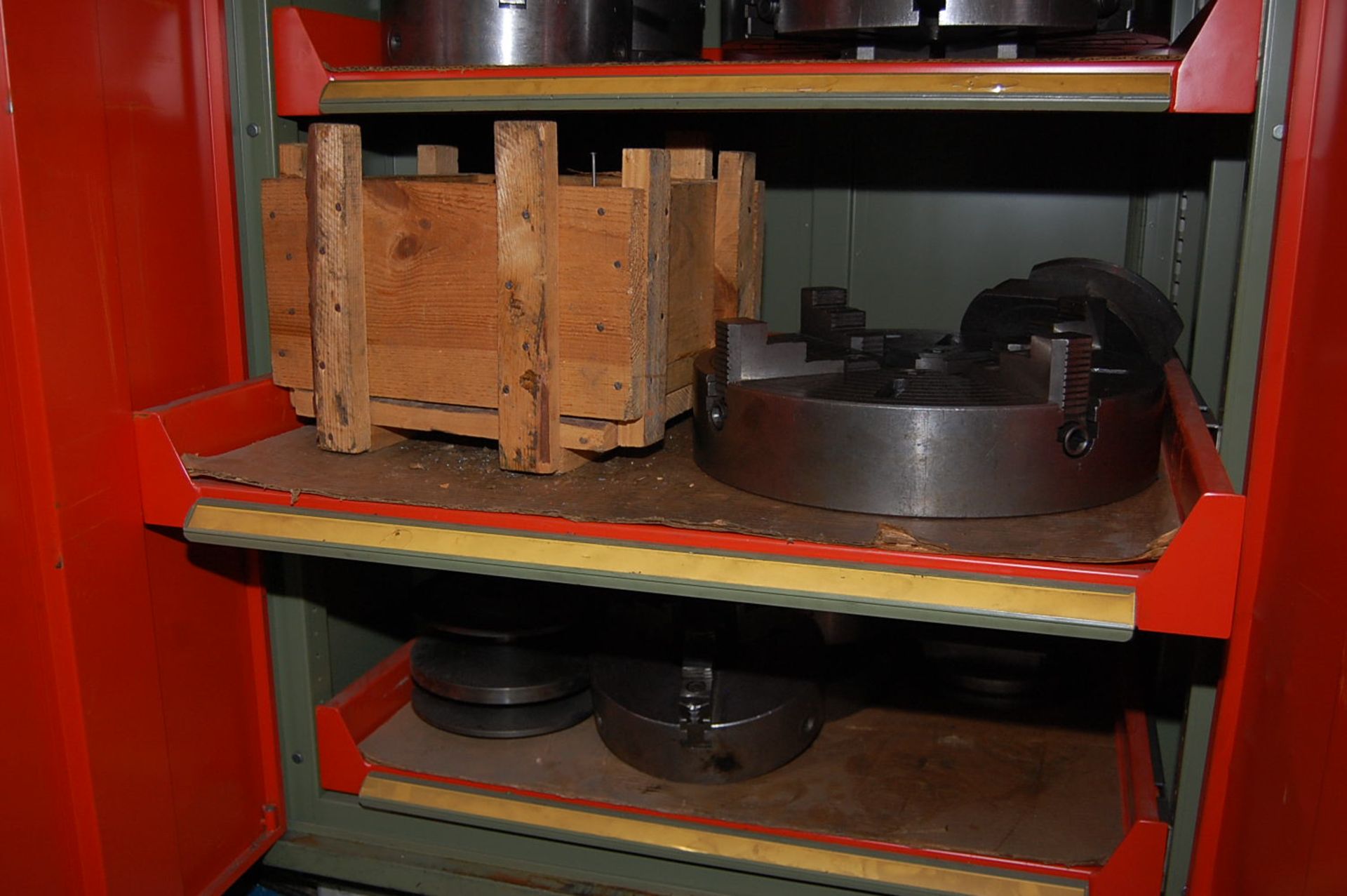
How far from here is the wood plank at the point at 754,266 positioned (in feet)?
5.51

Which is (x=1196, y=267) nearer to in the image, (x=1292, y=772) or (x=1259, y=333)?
(x=1259, y=333)

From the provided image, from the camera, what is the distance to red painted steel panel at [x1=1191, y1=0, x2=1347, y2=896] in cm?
100

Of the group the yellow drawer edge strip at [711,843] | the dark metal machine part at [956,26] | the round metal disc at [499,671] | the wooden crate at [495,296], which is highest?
the dark metal machine part at [956,26]

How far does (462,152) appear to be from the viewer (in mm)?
2143

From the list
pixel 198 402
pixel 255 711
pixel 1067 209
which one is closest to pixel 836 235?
pixel 1067 209

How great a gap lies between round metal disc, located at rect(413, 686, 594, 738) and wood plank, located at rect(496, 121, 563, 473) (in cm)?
57

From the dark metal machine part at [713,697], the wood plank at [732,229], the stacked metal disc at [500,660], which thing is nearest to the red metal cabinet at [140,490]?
the stacked metal disc at [500,660]

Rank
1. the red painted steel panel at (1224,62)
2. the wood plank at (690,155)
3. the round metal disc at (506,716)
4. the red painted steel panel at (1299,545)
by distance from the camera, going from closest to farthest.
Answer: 1. the red painted steel panel at (1299,545)
2. the red painted steel panel at (1224,62)
3. the wood plank at (690,155)
4. the round metal disc at (506,716)

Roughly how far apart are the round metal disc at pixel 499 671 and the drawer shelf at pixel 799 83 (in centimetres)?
90

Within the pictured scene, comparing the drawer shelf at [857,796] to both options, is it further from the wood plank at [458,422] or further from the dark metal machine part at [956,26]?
the dark metal machine part at [956,26]

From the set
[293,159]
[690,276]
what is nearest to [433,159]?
[293,159]

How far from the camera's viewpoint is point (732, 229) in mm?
1623

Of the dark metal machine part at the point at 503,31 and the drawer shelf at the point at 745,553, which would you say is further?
the dark metal machine part at the point at 503,31

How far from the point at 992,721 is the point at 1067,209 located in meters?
0.88
